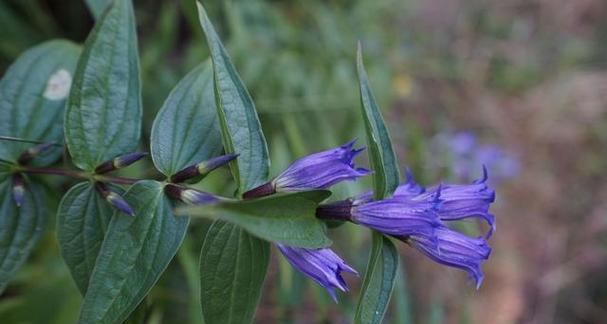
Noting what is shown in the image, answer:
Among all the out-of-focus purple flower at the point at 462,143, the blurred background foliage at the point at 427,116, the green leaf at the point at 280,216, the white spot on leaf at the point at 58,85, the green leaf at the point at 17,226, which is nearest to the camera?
the green leaf at the point at 280,216

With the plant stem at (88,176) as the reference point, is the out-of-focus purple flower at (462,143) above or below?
above

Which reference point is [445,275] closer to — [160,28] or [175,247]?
[160,28]

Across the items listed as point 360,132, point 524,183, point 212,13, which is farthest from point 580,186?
point 212,13

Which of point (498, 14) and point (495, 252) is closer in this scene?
point (495, 252)

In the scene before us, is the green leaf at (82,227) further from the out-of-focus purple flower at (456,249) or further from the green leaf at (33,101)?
the out-of-focus purple flower at (456,249)

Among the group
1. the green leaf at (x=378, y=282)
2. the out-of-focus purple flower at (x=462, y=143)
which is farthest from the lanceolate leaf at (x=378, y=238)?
the out-of-focus purple flower at (x=462, y=143)

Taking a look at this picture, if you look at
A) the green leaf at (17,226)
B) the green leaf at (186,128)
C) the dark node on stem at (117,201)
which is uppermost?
the green leaf at (186,128)

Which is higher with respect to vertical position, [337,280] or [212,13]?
[212,13]

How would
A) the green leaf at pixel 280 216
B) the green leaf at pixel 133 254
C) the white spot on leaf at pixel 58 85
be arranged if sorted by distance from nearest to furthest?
the green leaf at pixel 280 216
the green leaf at pixel 133 254
the white spot on leaf at pixel 58 85
